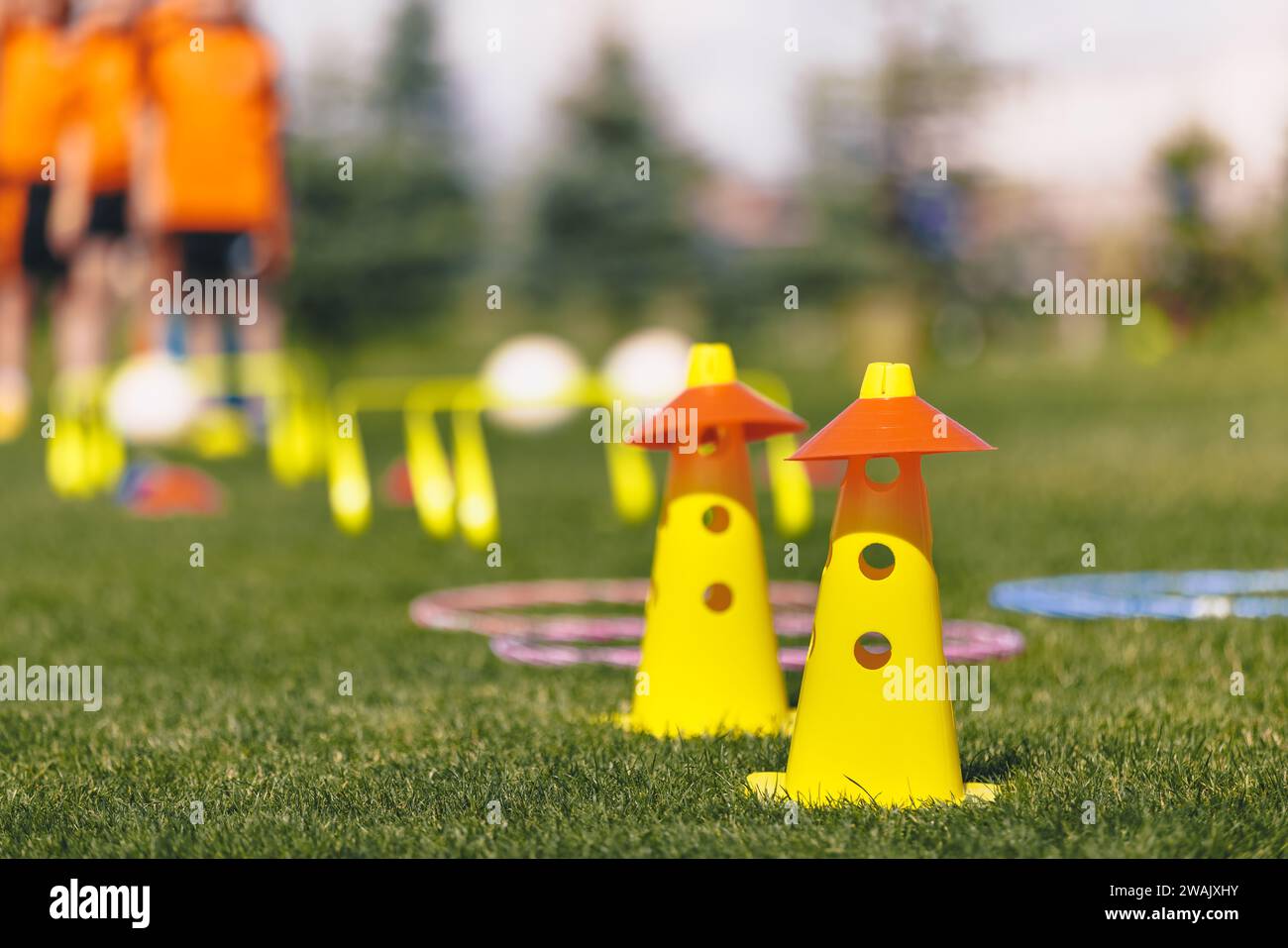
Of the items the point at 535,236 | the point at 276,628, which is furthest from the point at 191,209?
the point at 535,236

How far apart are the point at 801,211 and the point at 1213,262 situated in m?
9.75

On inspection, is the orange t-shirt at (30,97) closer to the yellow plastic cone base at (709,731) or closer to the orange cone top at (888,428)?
the yellow plastic cone base at (709,731)

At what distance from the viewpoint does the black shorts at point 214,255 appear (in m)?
14.1

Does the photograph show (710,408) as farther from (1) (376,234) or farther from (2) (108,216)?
(1) (376,234)

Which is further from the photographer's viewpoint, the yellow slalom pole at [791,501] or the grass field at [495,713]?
the yellow slalom pole at [791,501]

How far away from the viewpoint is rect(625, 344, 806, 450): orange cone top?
4859mm

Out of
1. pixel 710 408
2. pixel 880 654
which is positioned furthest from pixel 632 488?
pixel 880 654

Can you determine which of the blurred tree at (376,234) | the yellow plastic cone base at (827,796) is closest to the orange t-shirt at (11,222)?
the yellow plastic cone base at (827,796)

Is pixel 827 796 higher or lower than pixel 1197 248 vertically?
lower

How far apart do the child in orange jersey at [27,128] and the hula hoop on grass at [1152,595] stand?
34.1ft

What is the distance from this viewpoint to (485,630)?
6.66m

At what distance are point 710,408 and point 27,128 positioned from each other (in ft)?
41.0

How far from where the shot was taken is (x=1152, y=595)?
302 inches

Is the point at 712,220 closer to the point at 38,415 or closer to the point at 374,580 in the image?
the point at 38,415
